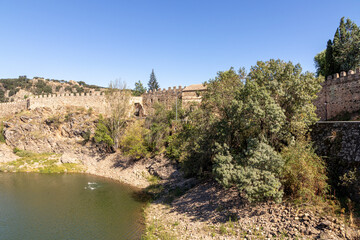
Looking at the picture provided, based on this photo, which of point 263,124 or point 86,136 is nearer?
point 263,124

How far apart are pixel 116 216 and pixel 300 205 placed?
14697 mm

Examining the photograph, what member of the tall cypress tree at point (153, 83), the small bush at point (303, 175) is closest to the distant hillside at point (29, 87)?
the tall cypress tree at point (153, 83)

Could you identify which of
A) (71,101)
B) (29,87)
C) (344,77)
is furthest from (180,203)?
(29,87)

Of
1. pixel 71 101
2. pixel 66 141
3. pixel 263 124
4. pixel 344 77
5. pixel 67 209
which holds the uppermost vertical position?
pixel 344 77

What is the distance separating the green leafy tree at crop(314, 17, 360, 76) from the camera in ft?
92.7

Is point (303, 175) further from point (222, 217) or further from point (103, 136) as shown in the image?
point (103, 136)

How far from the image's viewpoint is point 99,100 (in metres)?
45.9

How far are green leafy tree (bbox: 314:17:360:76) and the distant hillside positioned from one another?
3649 inches

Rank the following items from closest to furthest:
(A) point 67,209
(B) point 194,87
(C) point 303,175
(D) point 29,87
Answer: (C) point 303,175
(A) point 67,209
(B) point 194,87
(D) point 29,87

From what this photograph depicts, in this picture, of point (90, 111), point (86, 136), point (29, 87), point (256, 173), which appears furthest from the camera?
point (29, 87)

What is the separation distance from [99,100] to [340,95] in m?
41.6

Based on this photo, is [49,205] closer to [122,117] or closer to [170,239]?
[170,239]

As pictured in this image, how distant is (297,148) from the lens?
586 inches

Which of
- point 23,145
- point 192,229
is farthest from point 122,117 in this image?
point 192,229
